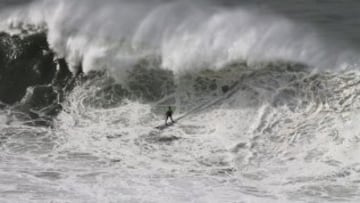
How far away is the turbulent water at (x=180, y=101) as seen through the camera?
34.7 ft

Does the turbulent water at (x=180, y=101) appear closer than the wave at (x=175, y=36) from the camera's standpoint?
Yes

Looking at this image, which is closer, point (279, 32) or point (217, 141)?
point (217, 141)

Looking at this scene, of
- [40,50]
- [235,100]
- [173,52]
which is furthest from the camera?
[40,50]

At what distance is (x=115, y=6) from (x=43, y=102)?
116 inches

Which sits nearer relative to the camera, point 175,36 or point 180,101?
point 180,101

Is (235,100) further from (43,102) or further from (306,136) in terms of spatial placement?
(43,102)

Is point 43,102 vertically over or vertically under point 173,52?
under

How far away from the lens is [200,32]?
13969 mm

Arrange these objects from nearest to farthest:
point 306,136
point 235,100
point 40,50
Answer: point 306,136 < point 235,100 < point 40,50

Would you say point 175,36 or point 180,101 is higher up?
point 175,36

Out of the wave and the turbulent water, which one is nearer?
the turbulent water

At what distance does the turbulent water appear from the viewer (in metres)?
10.6

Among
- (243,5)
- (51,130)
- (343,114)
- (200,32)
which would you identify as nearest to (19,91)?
(51,130)

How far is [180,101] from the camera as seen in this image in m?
13.1
